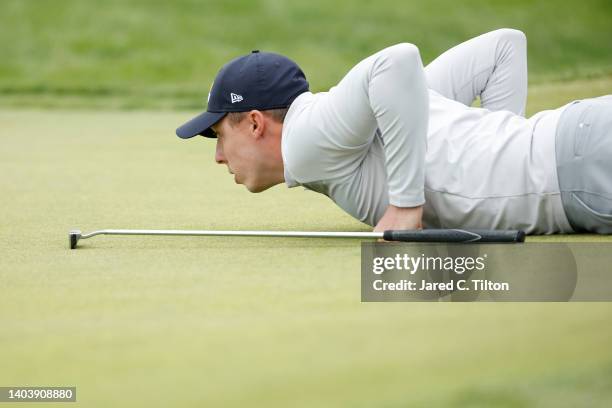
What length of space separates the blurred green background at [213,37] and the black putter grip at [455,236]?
4487 mm

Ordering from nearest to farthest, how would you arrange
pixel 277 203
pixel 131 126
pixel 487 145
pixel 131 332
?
pixel 131 332
pixel 487 145
pixel 277 203
pixel 131 126

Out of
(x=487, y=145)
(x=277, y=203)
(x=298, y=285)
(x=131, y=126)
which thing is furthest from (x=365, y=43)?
(x=298, y=285)

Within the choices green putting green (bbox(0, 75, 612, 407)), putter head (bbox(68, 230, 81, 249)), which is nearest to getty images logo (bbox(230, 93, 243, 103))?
green putting green (bbox(0, 75, 612, 407))

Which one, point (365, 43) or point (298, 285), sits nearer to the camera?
point (298, 285)

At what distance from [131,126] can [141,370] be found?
4.18 m

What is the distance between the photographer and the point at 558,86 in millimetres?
6023

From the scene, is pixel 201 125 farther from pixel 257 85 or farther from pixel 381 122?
pixel 381 122

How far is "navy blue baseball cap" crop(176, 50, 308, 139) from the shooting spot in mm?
2439

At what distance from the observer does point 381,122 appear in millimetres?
2268

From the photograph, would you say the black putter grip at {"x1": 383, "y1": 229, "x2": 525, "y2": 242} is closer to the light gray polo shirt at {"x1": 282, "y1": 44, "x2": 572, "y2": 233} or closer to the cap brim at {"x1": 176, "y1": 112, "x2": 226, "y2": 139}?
the light gray polo shirt at {"x1": 282, "y1": 44, "x2": 572, "y2": 233}

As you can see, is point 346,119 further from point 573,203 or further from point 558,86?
point 558,86

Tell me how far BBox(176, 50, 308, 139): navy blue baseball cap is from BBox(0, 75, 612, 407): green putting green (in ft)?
0.99

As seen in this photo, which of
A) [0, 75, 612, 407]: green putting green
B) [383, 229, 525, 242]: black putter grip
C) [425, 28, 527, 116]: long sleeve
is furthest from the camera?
[425, 28, 527, 116]: long sleeve

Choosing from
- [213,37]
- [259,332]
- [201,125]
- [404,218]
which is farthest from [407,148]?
[213,37]
